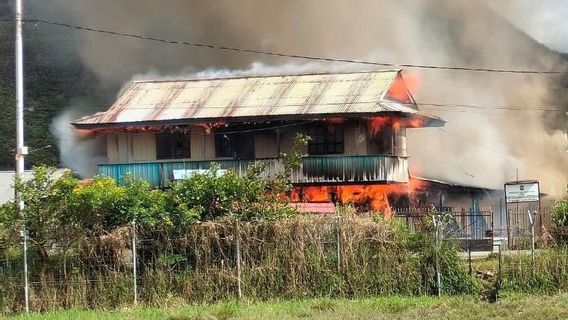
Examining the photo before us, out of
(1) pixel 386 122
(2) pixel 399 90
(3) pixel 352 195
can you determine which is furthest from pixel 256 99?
(2) pixel 399 90

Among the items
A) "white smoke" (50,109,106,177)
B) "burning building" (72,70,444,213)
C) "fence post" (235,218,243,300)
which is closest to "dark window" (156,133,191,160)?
"burning building" (72,70,444,213)

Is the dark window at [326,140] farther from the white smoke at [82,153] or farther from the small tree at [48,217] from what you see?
the small tree at [48,217]

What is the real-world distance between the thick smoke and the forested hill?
539 centimetres

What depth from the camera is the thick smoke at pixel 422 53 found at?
1689 inches

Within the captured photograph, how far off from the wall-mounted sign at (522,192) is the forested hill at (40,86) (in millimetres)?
33390

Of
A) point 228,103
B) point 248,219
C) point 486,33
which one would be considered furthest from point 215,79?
point 486,33

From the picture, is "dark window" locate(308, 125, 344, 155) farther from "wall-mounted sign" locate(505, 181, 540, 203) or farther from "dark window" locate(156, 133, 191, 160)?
"wall-mounted sign" locate(505, 181, 540, 203)

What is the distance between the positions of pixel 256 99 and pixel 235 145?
6.93 feet

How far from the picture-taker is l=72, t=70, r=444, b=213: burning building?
105 ft

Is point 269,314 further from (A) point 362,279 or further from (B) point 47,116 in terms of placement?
(B) point 47,116

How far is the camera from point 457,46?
5053 centimetres

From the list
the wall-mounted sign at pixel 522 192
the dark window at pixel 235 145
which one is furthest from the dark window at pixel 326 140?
the wall-mounted sign at pixel 522 192

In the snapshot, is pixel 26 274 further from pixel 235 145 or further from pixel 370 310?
pixel 235 145

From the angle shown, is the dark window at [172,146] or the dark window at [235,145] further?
the dark window at [172,146]
